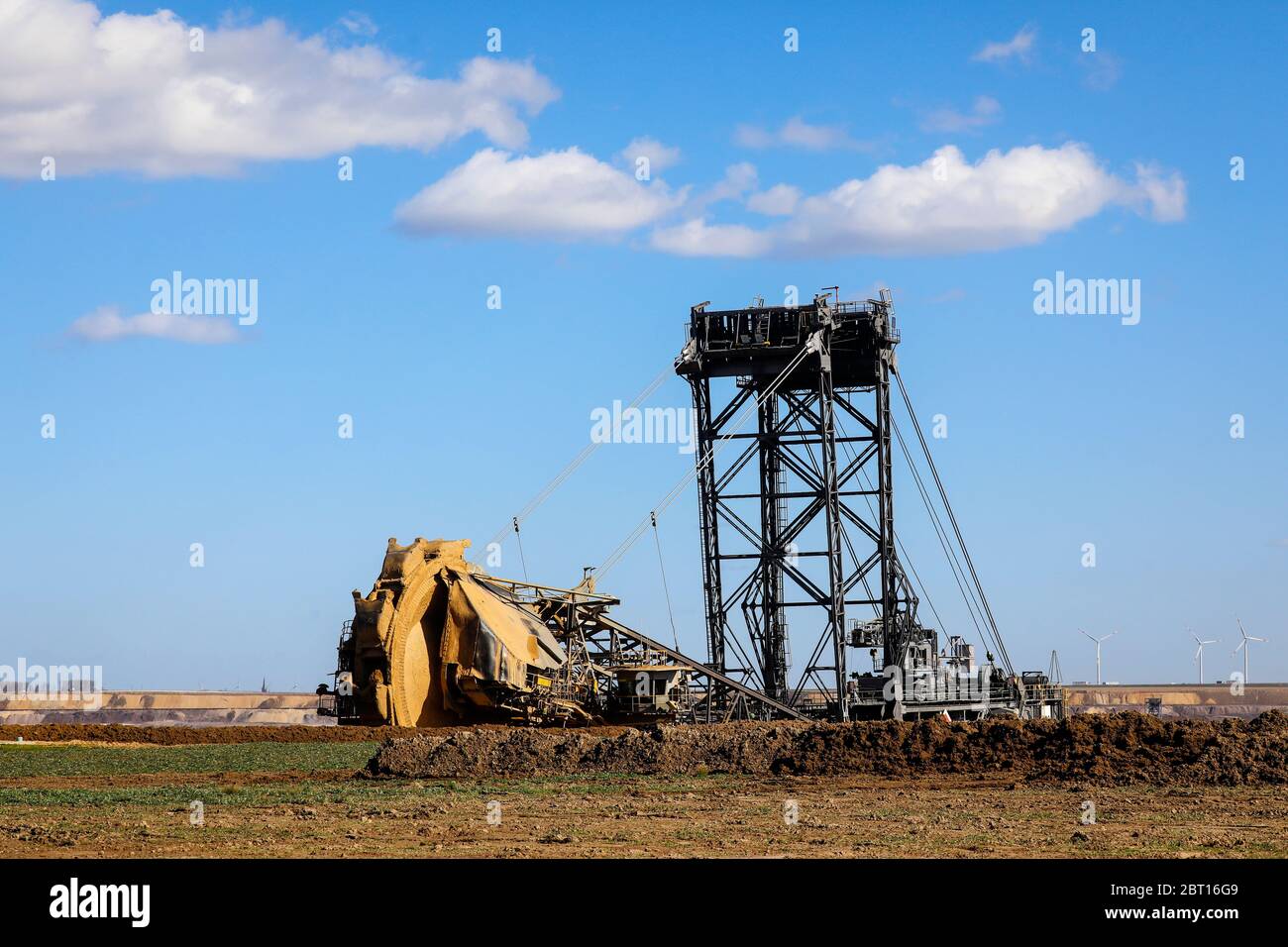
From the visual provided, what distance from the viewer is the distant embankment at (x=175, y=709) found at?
125 m

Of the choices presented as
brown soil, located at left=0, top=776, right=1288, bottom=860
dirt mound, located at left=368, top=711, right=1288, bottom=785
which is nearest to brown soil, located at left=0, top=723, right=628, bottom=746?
dirt mound, located at left=368, top=711, right=1288, bottom=785

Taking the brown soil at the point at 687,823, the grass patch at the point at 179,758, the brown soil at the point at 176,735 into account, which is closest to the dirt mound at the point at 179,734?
the brown soil at the point at 176,735

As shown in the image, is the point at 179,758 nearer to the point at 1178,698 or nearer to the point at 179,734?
the point at 179,734

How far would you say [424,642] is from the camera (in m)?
43.9

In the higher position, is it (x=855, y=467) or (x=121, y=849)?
(x=855, y=467)

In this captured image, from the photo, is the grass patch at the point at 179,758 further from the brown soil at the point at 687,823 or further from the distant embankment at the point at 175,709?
the distant embankment at the point at 175,709

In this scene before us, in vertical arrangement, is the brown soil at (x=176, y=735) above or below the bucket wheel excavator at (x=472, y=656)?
below

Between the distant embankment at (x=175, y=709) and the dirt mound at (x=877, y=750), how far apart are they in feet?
264

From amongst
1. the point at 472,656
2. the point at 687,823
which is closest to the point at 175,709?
the point at 472,656

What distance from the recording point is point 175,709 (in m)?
146

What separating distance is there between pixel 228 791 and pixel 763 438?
27.8 meters

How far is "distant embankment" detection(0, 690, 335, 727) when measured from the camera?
12544cm
